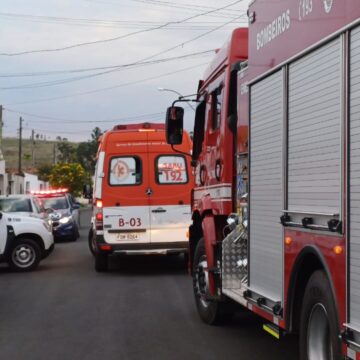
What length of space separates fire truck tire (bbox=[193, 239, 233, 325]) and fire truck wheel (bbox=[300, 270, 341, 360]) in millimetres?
3298

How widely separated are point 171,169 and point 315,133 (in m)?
9.73

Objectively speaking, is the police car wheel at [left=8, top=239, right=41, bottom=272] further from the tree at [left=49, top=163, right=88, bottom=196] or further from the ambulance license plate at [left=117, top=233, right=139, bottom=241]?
the tree at [left=49, top=163, right=88, bottom=196]

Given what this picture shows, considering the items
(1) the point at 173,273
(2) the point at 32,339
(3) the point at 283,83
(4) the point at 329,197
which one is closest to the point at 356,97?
(4) the point at 329,197

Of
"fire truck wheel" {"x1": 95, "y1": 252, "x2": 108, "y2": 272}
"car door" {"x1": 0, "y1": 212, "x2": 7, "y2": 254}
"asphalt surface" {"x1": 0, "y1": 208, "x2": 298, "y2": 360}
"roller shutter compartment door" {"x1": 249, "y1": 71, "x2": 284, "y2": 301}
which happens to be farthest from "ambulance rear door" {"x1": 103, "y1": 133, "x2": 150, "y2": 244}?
"roller shutter compartment door" {"x1": 249, "y1": 71, "x2": 284, "y2": 301}

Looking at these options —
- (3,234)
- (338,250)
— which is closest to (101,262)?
A: (3,234)

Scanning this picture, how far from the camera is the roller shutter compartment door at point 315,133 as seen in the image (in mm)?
4625

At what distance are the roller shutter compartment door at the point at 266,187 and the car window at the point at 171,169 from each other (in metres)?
8.07

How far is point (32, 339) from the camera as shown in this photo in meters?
8.12

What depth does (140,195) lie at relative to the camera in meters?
14.4

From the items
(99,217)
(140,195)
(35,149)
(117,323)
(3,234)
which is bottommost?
(117,323)

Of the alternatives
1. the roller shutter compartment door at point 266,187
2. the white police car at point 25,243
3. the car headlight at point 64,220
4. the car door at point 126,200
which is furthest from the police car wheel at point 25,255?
the roller shutter compartment door at point 266,187

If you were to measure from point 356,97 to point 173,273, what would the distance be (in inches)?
405

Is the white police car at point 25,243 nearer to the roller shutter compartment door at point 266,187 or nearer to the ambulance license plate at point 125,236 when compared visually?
the ambulance license plate at point 125,236

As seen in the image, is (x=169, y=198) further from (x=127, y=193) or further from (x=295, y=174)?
(x=295, y=174)
